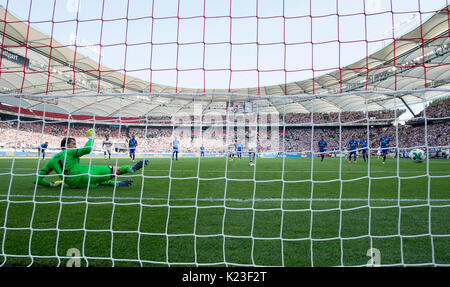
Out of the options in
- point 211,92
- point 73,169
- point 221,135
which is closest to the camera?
point 73,169

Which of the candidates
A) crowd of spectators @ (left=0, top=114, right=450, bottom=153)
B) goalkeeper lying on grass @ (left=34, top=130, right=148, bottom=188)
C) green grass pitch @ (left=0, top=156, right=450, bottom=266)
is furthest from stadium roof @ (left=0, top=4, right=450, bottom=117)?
green grass pitch @ (left=0, top=156, right=450, bottom=266)

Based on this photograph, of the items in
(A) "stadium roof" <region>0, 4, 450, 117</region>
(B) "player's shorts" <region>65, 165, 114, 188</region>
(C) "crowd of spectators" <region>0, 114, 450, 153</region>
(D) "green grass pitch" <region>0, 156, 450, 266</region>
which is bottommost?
(D) "green grass pitch" <region>0, 156, 450, 266</region>

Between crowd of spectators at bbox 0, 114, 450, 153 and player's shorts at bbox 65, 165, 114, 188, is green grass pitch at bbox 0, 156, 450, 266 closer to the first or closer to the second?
player's shorts at bbox 65, 165, 114, 188

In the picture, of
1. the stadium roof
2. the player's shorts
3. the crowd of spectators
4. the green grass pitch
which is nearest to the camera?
the green grass pitch

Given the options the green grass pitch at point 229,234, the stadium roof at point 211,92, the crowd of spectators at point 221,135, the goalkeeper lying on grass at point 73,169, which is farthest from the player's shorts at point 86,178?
the crowd of spectators at point 221,135

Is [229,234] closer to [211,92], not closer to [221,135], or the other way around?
[211,92]

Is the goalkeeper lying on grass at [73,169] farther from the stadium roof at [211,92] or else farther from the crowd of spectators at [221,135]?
the crowd of spectators at [221,135]

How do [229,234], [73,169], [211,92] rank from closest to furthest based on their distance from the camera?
[229,234]
[73,169]
[211,92]

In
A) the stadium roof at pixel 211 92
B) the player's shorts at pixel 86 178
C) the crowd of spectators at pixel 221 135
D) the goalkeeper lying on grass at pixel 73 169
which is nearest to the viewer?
the goalkeeper lying on grass at pixel 73 169

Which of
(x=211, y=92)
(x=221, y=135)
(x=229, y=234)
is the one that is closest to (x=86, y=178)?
Result: (x=229, y=234)

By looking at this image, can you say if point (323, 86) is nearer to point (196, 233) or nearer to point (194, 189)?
point (194, 189)

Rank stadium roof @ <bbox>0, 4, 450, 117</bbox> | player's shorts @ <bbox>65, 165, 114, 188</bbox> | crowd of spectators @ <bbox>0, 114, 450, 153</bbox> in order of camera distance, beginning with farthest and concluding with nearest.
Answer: crowd of spectators @ <bbox>0, 114, 450, 153</bbox>, stadium roof @ <bbox>0, 4, 450, 117</bbox>, player's shorts @ <bbox>65, 165, 114, 188</bbox>
